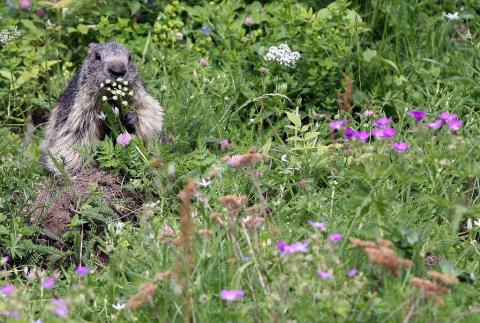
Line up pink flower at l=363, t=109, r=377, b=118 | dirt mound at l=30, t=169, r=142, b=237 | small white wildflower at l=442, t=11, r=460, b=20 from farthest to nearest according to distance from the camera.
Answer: small white wildflower at l=442, t=11, r=460, b=20
pink flower at l=363, t=109, r=377, b=118
dirt mound at l=30, t=169, r=142, b=237

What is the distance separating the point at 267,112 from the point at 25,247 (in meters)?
1.90

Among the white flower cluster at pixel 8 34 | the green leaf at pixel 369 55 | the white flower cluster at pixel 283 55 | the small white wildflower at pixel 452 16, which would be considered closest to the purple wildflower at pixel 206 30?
the white flower cluster at pixel 283 55

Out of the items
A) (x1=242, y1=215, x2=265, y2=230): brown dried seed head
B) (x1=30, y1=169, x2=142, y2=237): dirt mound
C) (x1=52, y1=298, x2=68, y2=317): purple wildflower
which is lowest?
(x1=30, y1=169, x2=142, y2=237): dirt mound

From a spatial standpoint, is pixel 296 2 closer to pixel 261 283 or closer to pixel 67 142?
pixel 67 142

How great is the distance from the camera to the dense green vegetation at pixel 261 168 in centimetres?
333

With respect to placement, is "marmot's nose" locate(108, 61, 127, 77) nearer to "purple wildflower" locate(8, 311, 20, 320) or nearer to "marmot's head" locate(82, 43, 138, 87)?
"marmot's head" locate(82, 43, 138, 87)

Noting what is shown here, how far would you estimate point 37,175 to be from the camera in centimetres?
564

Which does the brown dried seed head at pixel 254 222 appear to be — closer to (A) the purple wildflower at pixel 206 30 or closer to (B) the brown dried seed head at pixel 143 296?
(B) the brown dried seed head at pixel 143 296

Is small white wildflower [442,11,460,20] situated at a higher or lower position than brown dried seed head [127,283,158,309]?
lower

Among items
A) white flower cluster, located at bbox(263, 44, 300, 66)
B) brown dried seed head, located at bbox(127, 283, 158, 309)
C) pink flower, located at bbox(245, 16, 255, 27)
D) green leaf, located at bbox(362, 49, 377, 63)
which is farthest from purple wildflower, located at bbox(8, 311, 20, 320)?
pink flower, located at bbox(245, 16, 255, 27)

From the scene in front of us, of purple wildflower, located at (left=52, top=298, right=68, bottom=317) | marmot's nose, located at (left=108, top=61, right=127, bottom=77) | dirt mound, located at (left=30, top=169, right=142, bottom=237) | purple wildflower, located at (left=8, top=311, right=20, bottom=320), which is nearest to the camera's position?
purple wildflower, located at (left=52, top=298, right=68, bottom=317)

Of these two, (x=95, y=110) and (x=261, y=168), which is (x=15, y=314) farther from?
(x=95, y=110)

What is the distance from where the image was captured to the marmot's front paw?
5566 millimetres

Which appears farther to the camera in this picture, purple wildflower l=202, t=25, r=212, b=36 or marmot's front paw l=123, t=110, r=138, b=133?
purple wildflower l=202, t=25, r=212, b=36
